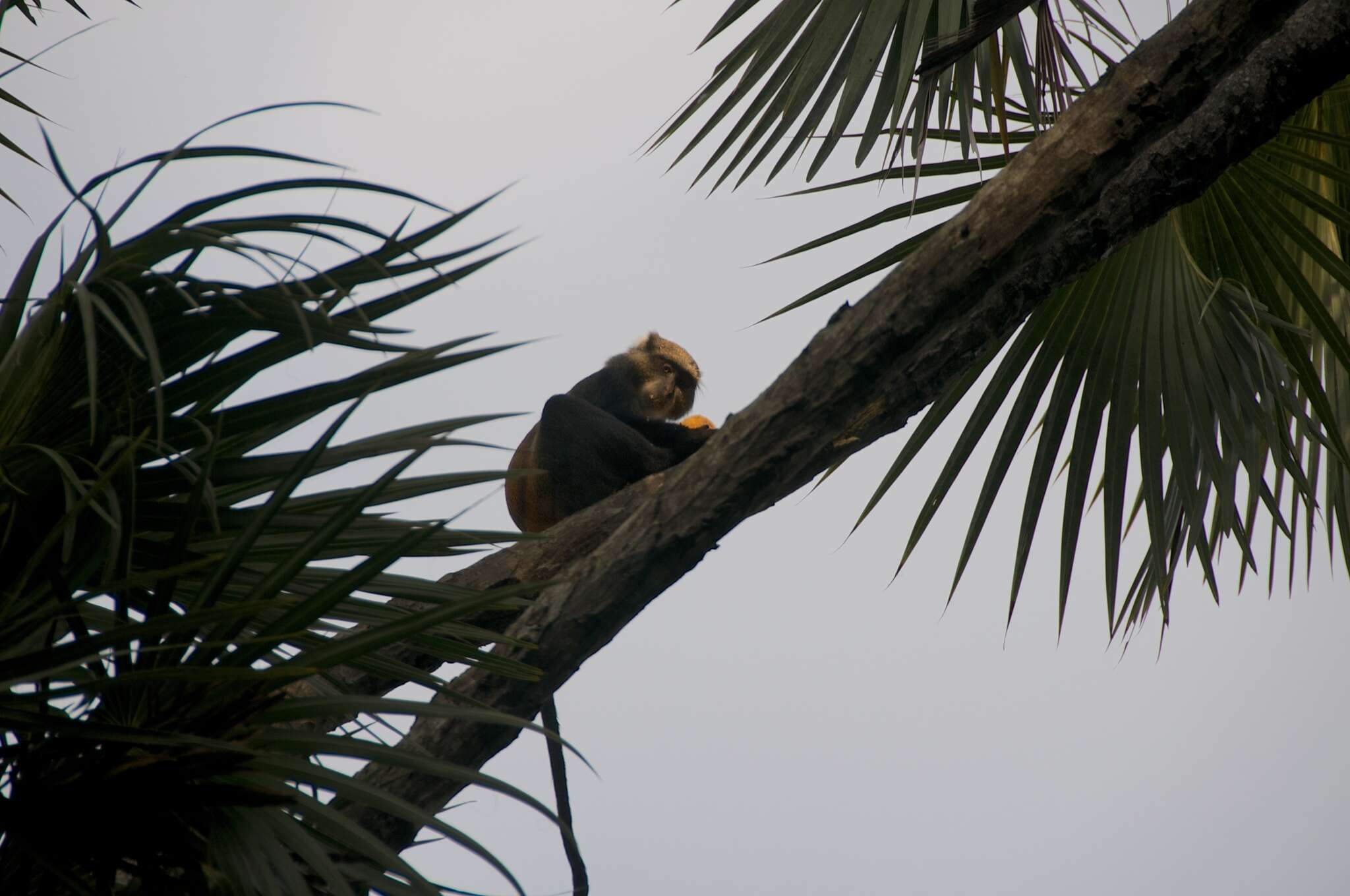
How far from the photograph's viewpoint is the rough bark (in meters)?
1.98

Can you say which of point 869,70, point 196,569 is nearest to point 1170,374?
point 869,70

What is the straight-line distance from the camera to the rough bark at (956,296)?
1977 millimetres

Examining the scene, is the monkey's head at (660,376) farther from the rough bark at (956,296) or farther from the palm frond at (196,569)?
the palm frond at (196,569)

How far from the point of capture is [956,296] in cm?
207

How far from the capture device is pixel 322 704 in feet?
5.12

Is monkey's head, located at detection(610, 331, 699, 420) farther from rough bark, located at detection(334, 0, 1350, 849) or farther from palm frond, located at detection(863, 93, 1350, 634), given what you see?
rough bark, located at detection(334, 0, 1350, 849)

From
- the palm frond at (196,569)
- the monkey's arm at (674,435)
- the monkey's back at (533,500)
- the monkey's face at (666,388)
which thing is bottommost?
the palm frond at (196,569)

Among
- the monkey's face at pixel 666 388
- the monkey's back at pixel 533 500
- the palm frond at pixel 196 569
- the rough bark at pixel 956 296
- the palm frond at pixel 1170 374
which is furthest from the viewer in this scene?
the monkey's face at pixel 666 388

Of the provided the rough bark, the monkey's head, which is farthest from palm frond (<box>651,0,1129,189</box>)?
the monkey's head

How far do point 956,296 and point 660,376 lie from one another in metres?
3.76

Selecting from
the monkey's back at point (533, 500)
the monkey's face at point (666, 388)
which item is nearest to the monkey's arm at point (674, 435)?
the monkey's back at point (533, 500)

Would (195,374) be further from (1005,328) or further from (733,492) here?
(1005,328)

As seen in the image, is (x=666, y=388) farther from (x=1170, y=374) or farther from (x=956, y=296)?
(x=956, y=296)

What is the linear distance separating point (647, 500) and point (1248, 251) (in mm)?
2429
